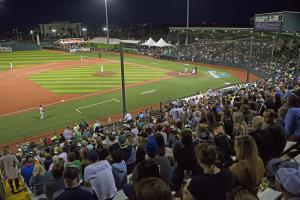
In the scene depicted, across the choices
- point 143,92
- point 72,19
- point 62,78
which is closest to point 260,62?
point 143,92

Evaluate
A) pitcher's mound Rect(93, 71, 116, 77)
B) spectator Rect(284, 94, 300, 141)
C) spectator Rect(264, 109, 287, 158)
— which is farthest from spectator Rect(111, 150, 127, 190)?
pitcher's mound Rect(93, 71, 116, 77)

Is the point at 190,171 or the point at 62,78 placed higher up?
the point at 190,171

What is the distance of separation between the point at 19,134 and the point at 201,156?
662 inches

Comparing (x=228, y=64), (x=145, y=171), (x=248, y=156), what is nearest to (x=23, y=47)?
(x=228, y=64)

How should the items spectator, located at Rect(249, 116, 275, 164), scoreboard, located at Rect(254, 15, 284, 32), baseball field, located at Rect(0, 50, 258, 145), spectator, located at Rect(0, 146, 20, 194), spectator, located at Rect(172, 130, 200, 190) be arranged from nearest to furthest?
spectator, located at Rect(172, 130, 200, 190) < spectator, located at Rect(249, 116, 275, 164) < spectator, located at Rect(0, 146, 20, 194) < baseball field, located at Rect(0, 50, 258, 145) < scoreboard, located at Rect(254, 15, 284, 32)

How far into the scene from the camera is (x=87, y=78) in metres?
35.1

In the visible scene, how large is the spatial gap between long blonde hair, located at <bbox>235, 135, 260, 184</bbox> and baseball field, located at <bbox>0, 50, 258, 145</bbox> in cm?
1578

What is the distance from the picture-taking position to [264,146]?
4910 millimetres

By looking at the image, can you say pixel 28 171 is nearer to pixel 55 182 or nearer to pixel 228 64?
pixel 55 182

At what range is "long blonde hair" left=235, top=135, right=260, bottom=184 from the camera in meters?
3.59

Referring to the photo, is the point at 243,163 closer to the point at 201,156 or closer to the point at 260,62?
the point at 201,156

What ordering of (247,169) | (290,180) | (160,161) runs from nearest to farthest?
(290,180)
(247,169)
(160,161)

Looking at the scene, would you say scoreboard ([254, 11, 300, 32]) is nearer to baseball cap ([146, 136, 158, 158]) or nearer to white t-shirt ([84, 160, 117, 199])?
baseball cap ([146, 136, 158, 158])

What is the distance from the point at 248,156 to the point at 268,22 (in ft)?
147
